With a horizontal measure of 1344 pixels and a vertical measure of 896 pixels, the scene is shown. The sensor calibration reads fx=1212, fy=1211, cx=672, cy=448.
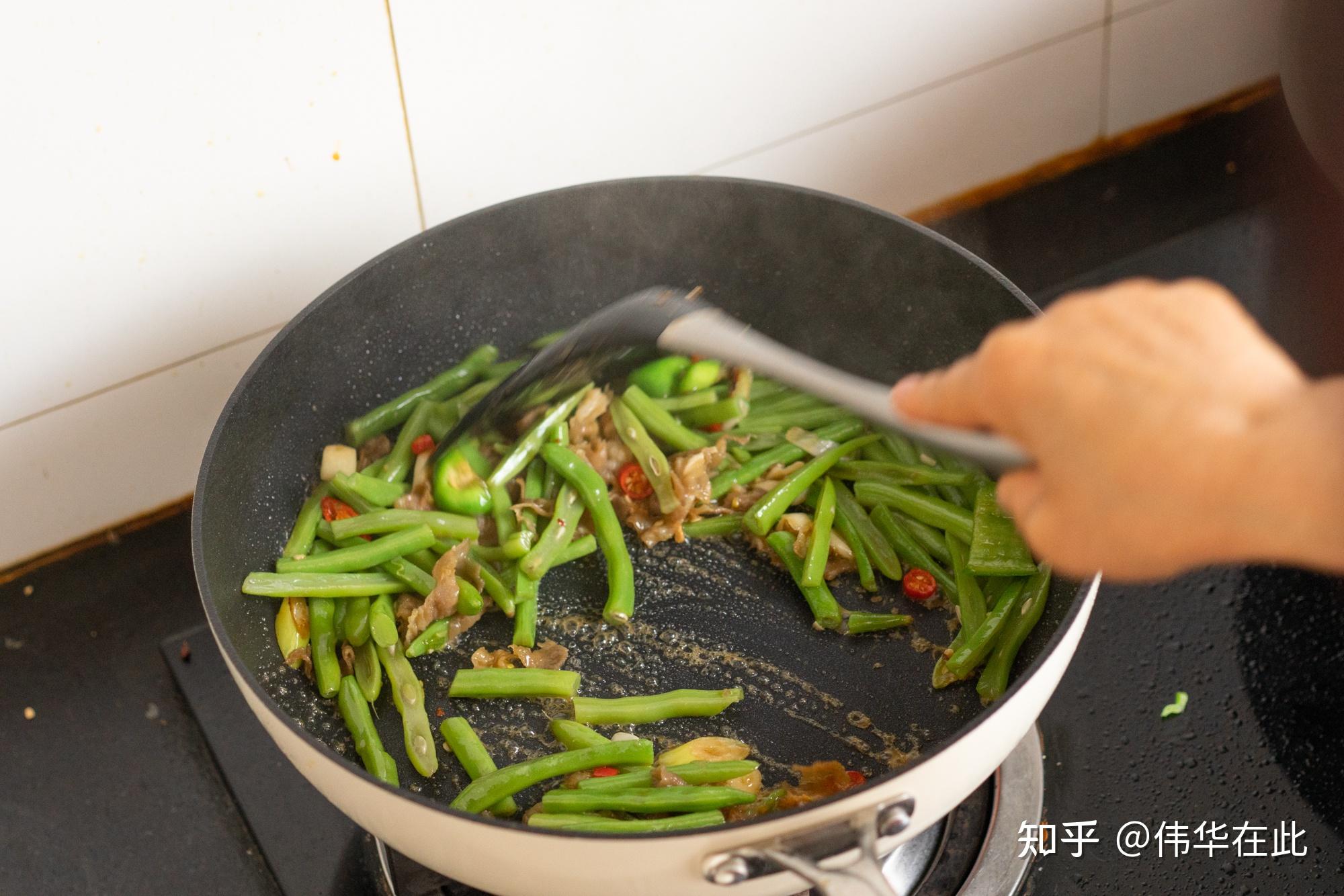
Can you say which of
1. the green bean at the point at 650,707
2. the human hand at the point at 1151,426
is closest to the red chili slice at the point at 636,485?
the green bean at the point at 650,707

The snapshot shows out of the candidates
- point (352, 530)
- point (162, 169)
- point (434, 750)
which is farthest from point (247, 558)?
point (162, 169)

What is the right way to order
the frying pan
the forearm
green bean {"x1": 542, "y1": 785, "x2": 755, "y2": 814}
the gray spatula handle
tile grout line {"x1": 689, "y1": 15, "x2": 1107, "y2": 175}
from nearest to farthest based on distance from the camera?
the forearm
the gray spatula handle
the frying pan
green bean {"x1": 542, "y1": 785, "x2": 755, "y2": 814}
tile grout line {"x1": 689, "y1": 15, "x2": 1107, "y2": 175}

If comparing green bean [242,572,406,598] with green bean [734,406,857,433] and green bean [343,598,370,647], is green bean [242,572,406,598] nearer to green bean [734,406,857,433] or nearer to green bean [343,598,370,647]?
green bean [343,598,370,647]

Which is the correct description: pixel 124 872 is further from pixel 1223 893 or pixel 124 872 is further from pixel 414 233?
pixel 1223 893

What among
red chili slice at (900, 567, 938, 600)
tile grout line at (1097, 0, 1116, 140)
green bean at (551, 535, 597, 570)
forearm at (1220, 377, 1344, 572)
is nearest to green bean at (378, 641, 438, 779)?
green bean at (551, 535, 597, 570)

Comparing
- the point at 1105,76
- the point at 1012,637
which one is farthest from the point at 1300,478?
the point at 1105,76

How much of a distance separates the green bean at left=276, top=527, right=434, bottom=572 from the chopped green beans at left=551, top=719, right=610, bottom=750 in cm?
31

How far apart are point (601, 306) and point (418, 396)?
0.30 m

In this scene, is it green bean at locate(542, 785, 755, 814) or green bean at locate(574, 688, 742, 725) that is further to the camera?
green bean at locate(574, 688, 742, 725)

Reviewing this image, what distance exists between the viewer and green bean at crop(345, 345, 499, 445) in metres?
1.65

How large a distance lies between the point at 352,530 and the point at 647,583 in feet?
1.26

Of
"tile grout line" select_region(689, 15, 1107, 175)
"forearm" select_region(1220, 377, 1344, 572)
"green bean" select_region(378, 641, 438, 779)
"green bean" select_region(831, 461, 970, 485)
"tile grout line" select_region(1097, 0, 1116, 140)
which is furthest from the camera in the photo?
"tile grout line" select_region(1097, 0, 1116, 140)

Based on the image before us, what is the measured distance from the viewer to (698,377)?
1.75 m

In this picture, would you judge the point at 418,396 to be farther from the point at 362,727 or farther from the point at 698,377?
the point at 362,727
